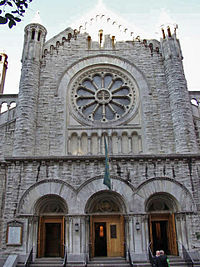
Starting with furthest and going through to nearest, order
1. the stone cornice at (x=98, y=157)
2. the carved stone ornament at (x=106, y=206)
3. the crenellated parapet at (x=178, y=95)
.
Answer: the crenellated parapet at (x=178, y=95) < the carved stone ornament at (x=106, y=206) < the stone cornice at (x=98, y=157)

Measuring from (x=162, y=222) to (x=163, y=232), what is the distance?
515 mm

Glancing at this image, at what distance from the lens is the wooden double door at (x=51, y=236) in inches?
532

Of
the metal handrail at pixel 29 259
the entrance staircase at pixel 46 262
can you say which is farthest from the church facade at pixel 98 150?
the entrance staircase at pixel 46 262

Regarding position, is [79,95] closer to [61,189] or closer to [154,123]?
[154,123]

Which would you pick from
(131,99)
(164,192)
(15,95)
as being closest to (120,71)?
(131,99)

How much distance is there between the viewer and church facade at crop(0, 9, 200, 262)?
13.2 m

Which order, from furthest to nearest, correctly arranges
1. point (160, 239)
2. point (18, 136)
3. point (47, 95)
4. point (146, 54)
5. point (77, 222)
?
1. point (146, 54)
2. point (47, 95)
3. point (18, 136)
4. point (160, 239)
5. point (77, 222)

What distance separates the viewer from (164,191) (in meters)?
13.5

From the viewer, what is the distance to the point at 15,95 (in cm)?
1780

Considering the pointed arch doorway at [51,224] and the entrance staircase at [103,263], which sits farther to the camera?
the pointed arch doorway at [51,224]

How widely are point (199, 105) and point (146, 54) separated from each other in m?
5.00

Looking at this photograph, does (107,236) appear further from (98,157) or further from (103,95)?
(103,95)

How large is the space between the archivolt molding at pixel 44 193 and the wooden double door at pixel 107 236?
67.7 inches

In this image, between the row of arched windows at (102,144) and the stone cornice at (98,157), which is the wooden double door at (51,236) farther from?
the row of arched windows at (102,144)
